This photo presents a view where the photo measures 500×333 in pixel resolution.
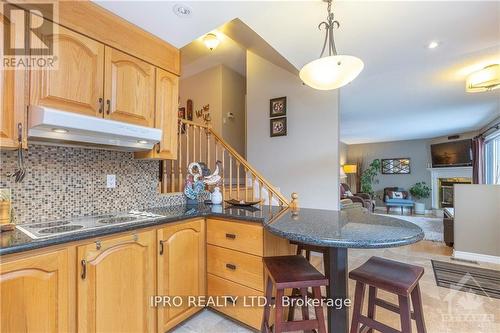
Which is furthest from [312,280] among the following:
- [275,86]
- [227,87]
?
[227,87]

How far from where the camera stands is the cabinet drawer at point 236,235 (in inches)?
68.1

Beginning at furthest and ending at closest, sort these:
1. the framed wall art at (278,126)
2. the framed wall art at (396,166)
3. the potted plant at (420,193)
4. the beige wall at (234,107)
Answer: the framed wall art at (396,166), the potted plant at (420,193), the beige wall at (234,107), the framed wall art at (278,126)

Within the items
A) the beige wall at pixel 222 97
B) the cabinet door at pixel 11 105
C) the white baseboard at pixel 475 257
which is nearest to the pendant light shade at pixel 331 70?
the cabinet door at pixel 11 105

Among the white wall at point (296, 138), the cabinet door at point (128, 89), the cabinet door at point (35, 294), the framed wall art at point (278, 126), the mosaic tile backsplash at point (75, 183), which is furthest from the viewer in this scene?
the framed wall art at point (278, 126)

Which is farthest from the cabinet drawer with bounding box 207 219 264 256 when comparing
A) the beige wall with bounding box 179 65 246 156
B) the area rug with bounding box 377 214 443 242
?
the area rug with bounding box 377 214 443 242

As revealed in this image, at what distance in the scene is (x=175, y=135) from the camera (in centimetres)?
208

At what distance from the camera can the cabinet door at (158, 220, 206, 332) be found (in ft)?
5.55

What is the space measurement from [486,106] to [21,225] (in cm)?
697

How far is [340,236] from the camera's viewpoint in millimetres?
1207

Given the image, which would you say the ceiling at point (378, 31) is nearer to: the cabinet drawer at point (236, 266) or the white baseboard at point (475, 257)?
the cabinet drawer at point (236, 266)

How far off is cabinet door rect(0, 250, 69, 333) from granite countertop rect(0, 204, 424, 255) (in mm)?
80

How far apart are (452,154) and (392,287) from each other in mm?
8145

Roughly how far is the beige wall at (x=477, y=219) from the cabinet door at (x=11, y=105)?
15.8ft

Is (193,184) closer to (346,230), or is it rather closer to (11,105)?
(11,105)
